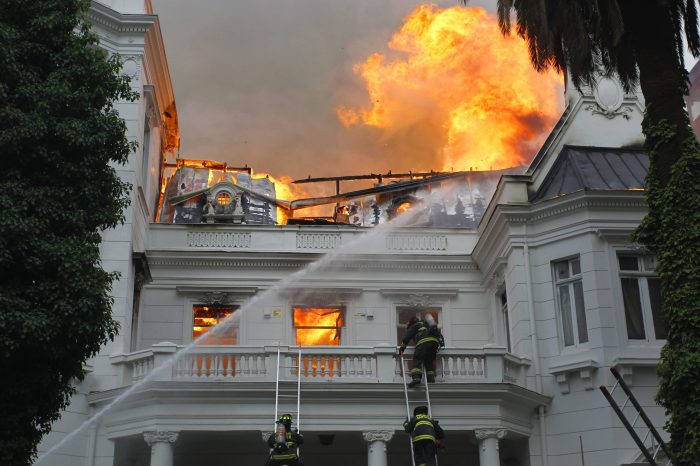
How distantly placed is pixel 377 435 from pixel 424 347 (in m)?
2.37

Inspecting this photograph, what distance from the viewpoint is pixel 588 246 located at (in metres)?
23.2

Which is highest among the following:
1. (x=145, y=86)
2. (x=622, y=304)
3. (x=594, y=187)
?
(x=145, y=86)

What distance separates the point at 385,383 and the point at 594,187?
27.4 ft

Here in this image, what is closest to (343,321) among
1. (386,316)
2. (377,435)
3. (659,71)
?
(386,316)

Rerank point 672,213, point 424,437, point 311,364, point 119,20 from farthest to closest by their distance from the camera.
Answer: point 119,20, point 311,364, point 424,437, point 672,213

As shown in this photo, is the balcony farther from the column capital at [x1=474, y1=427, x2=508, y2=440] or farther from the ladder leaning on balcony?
the column capital at [x1=474, y1=427, x2=508, y2=440]

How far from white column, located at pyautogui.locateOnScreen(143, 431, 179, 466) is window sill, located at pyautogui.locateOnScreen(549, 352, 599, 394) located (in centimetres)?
962

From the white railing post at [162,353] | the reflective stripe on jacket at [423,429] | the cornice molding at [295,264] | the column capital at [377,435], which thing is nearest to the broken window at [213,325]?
the cornice molding at [295,264]

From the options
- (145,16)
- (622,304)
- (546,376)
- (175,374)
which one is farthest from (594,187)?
(145,16)

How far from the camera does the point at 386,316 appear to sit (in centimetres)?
2775

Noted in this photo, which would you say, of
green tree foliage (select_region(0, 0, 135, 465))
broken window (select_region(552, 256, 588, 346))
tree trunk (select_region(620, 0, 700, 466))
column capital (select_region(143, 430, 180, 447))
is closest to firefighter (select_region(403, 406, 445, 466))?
tree trunk (select_region(620, 0, 700, 466))

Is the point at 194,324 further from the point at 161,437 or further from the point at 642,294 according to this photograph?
the point at 642,294

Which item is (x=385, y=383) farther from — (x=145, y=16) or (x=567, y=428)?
(x=145, y=16)

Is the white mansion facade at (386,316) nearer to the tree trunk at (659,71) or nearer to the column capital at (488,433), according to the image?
the column capital at (488,433)
